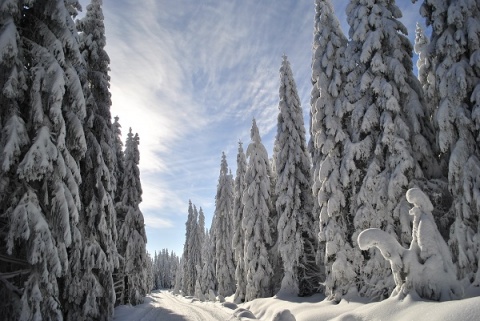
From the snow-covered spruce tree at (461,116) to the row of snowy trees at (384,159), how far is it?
0.04 metres

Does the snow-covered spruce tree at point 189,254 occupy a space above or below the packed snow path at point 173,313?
above

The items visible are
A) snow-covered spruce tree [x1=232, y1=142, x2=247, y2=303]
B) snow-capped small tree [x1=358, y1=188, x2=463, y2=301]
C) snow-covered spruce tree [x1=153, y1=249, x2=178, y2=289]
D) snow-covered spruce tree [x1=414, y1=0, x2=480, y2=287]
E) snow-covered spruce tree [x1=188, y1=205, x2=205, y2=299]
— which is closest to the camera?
snow-capped small tree [x1=358, y1=188, x2=463, y2=301]

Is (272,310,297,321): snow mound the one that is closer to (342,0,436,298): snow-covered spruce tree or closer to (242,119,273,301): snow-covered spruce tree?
(342,0,436,298): snow-covered spruce tree

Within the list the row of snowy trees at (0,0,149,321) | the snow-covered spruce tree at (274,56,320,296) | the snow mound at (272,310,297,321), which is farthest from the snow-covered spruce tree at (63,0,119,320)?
the snow-covered spruce tree at (274,56,320,296)

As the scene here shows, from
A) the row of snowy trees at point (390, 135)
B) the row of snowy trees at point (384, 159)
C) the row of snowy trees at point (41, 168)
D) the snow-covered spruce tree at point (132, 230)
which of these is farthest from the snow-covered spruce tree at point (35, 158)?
the snow-covered spruce tree at point (132, 230)

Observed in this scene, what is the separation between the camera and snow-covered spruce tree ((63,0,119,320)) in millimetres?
13828

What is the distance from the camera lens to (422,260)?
845 centimetres

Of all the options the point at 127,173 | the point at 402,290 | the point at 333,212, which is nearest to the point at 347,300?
the point at 333,212

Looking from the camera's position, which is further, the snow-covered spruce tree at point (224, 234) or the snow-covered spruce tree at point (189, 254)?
the snow-covered spruce tree at point (189, 254)

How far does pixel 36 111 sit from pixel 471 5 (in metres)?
16.8

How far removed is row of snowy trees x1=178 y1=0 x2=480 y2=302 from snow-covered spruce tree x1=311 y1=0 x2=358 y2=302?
66mm

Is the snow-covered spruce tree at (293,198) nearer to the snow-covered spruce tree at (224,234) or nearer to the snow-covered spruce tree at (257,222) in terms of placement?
the snow-covered spruce tree at (257,222)

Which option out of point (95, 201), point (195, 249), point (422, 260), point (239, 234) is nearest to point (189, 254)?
point (195, 249)

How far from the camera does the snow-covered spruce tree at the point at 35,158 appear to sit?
9305 millimetres
